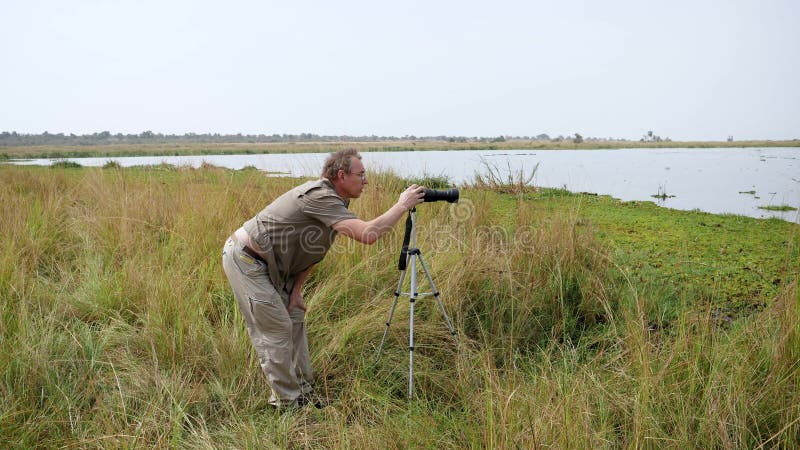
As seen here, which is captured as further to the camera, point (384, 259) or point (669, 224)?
point (669, 224)

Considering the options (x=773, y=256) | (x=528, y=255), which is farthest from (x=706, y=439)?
(x=773, y=256)

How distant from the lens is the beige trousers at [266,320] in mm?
2982

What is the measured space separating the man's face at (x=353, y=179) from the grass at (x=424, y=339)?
118 cm

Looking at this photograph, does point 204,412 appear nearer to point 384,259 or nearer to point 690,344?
point 384,259

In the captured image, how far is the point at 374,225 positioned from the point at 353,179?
1.15ft

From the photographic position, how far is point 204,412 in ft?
9.96

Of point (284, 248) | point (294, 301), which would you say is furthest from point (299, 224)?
point (294, 301)

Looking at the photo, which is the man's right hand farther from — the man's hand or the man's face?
the man's hand

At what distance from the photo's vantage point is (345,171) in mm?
2891

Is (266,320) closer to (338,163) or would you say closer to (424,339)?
(338,163)

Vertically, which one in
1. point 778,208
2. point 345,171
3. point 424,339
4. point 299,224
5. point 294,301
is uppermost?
point 345,171

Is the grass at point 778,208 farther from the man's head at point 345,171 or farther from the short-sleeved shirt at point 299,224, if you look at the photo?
the short-sleeved shirt at point 299,224

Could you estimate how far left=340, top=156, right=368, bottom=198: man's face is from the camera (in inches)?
114

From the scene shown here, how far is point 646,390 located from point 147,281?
370cm
